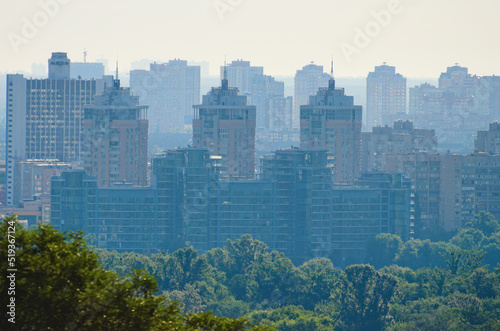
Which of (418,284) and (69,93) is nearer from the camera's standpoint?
(418,284)

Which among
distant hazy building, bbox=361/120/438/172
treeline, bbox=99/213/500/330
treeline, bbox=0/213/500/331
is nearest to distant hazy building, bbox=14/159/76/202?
distant hazy building, bbox=361/120/438/172

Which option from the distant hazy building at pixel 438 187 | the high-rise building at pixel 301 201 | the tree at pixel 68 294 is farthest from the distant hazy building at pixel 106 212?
the tree at pixel 68 294

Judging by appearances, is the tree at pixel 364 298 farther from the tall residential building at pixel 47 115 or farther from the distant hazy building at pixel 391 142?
the tall residential building at pixel 47 115

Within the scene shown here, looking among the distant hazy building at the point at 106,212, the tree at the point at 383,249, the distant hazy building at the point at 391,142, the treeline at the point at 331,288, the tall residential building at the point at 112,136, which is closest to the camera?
the treeline at the point at 331,288

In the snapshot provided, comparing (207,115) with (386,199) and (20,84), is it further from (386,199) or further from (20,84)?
(20,84)

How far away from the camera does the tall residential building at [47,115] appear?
17488 cm

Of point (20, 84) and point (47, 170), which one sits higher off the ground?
point (20, 84)

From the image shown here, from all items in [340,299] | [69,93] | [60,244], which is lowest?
[340,299]

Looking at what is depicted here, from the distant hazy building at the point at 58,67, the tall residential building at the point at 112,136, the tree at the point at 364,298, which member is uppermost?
the distant hazy building at the point at 58,67

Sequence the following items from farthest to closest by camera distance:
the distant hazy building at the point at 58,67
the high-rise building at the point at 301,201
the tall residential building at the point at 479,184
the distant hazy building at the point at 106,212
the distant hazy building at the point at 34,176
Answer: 1. the distant hazy building at the point at 58,67
2. the distant hazy building at the point at 34,176
3. the tall residential building at the point at 479,184
4. the high-rise building at the point at 301,201
5. the distant hazy building at the point at 106,212

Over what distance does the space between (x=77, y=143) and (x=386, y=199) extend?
216 ft

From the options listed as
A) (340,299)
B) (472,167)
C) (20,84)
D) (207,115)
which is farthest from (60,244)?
(20,84)

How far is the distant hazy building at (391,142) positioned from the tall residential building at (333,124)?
25461 mm

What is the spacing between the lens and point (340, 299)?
294 feet
